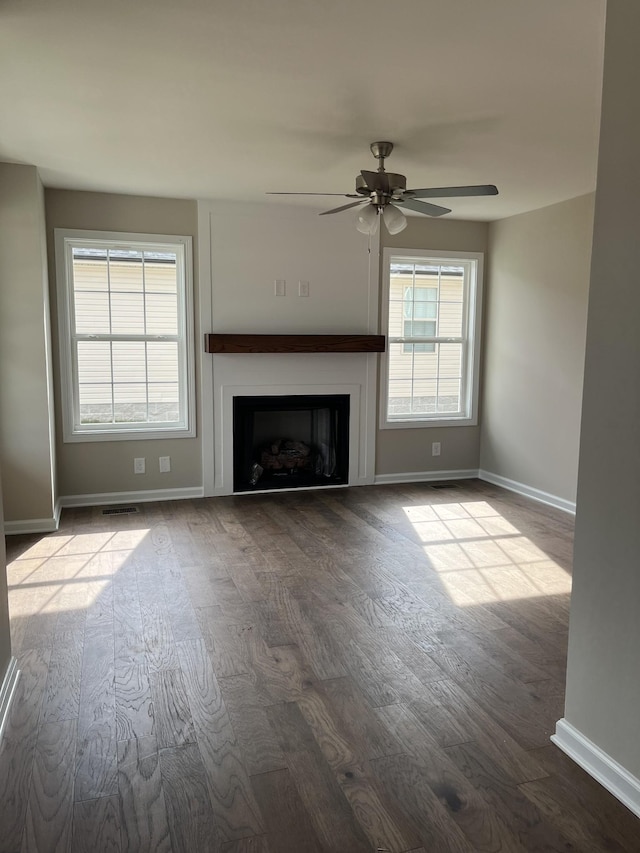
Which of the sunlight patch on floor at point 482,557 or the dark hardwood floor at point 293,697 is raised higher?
the sunlight patch on floor at point 482,557

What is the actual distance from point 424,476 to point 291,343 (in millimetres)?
1889

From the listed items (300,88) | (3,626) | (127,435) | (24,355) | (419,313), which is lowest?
(3,626)

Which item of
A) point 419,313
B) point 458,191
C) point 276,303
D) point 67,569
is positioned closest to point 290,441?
point 276,303

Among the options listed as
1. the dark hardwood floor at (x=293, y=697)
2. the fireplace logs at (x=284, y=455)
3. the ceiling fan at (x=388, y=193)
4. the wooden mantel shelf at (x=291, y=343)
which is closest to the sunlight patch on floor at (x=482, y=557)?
the dark hardwood floor at (x=293, y=697)

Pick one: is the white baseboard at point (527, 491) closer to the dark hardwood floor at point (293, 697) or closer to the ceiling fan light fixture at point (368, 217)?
the dark hardwood floor at point (293, 697)

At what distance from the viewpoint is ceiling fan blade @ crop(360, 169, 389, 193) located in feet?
11.3

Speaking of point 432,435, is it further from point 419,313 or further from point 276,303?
point 276,303

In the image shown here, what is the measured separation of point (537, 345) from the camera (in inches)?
218

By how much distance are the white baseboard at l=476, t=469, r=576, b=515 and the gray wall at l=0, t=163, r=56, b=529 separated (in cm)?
386

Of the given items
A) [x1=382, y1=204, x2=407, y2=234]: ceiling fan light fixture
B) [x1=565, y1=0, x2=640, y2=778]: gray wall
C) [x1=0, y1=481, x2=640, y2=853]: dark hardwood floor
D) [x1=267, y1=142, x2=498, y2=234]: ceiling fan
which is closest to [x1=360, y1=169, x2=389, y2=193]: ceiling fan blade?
[x1=267, y1=142, x2=498, y2=234]: ceiling fan

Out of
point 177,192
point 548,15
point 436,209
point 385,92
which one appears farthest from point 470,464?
point 548,15

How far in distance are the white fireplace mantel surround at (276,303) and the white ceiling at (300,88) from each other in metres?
0.88

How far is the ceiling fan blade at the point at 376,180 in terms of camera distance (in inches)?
135

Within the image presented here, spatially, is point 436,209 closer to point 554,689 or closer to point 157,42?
point 157,42
